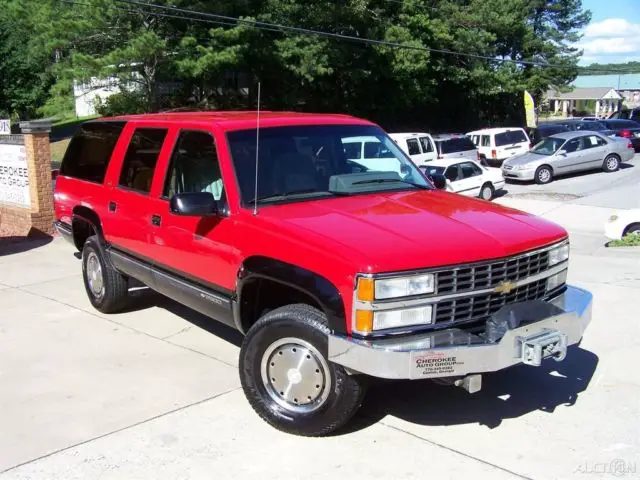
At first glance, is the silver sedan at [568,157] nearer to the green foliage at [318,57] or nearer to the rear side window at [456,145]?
the rear side window at [456,145]

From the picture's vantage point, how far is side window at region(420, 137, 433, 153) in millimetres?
21484

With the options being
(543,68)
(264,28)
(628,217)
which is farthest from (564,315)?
(543,68)

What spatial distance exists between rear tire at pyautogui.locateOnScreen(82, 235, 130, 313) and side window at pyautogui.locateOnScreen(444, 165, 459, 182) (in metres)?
12.4

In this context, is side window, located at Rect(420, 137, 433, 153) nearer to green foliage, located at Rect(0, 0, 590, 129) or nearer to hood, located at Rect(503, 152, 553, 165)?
hood, located at Rect(503, 152, 553, 165)

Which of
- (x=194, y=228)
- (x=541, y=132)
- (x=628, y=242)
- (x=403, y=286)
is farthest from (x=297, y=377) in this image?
(x=541, y=132)

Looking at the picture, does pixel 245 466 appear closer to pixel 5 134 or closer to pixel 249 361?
pixel 249 361

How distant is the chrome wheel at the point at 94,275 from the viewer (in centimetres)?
686

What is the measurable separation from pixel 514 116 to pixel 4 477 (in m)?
46.8

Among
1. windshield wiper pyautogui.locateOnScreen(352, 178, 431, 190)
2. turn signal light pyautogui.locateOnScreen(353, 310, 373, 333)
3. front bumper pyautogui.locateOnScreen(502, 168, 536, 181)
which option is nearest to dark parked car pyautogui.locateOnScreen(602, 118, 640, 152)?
front bumper pyautogui.locateOnScreen(502, 168, 536, 181)

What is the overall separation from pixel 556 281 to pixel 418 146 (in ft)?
55.6

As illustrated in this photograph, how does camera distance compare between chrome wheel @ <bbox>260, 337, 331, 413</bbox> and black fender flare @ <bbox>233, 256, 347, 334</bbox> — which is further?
chrome wheel @ <bbox>260, 337, 331, 413</bbox>

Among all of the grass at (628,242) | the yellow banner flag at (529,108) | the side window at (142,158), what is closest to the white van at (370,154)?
the side window at (142,158)

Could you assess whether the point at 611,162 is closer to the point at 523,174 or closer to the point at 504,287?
the point at 523,174

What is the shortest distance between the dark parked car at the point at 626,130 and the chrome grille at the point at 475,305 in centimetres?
2961
